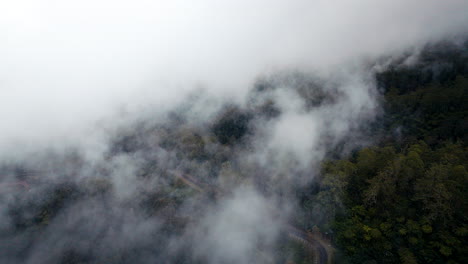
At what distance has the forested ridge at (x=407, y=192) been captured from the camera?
2444 cm

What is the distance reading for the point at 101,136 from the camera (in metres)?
61.7

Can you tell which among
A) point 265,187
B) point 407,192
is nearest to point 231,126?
point 265,187

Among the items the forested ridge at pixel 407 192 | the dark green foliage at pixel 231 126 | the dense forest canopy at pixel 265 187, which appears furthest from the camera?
the dark green foliage at pixel 231 126

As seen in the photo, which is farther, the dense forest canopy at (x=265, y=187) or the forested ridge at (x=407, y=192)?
the dense forest canopy at (x=265, y=187)

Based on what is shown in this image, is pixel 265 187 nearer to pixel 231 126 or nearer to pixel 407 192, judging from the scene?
pixel 231 126

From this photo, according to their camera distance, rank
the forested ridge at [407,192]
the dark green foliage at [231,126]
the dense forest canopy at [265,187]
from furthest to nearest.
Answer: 1. the dark green foliage at [231,126]
2. the dense forest canopy at [265,187]
3. the forested ridge at [407,192]

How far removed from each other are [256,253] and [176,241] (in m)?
13.5

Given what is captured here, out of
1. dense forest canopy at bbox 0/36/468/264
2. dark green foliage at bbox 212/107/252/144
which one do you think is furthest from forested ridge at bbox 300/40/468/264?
dark green foliage at bbox 212/107/252/144

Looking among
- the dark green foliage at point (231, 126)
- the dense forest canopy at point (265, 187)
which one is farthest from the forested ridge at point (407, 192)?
the dark green foliage at point (231, 126)

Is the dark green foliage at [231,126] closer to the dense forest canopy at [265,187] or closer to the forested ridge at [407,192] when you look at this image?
the dense forest canopy at [265,187]

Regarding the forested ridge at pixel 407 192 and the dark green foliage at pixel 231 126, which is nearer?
the forested ridge at pixel 407 192

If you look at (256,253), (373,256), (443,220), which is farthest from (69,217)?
(443,220)

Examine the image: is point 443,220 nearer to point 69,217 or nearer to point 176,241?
point 176,241

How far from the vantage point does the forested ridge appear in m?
24.4
